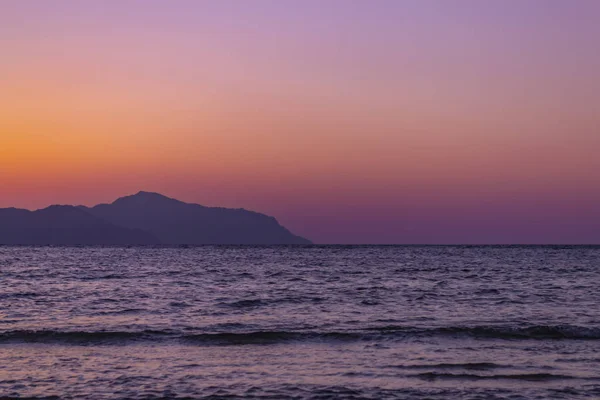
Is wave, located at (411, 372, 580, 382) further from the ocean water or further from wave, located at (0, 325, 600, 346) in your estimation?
wave, located at (0, 325, 600, 346)

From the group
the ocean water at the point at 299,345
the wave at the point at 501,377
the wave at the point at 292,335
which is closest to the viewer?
the ocean water at the point at 299,345

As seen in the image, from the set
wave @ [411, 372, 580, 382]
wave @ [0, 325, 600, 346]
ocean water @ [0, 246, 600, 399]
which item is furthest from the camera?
wave @ [0, 325, 600, 346]

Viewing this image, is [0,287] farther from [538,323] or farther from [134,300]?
[538,323]

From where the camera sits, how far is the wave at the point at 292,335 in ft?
74.2

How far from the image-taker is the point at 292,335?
23547 millimetres

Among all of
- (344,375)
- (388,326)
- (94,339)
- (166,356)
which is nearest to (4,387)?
(166,356)

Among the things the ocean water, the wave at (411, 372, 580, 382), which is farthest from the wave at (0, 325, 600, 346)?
the wave at (411, 372, 580, 382)

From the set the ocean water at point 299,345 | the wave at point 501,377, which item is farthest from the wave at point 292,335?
the wave at point 501,377

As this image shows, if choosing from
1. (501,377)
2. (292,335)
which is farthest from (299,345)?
(501,377)

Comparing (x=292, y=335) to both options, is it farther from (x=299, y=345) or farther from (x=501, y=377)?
(x=501, y=377)

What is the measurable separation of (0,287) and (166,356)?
97.1ft

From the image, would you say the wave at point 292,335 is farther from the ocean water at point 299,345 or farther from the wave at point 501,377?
the wave at point 501,377

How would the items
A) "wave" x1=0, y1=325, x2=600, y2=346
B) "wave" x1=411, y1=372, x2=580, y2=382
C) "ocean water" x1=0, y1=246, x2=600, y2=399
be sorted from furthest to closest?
"wave" x1=0, y1=325, x2=600, y2=346 → "wave" x1=411, y1=372, x2=580, y2=382 → "ocean water" x1=0, y1=246, x2=600, y2=399

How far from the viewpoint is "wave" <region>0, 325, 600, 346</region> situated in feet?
74.2
